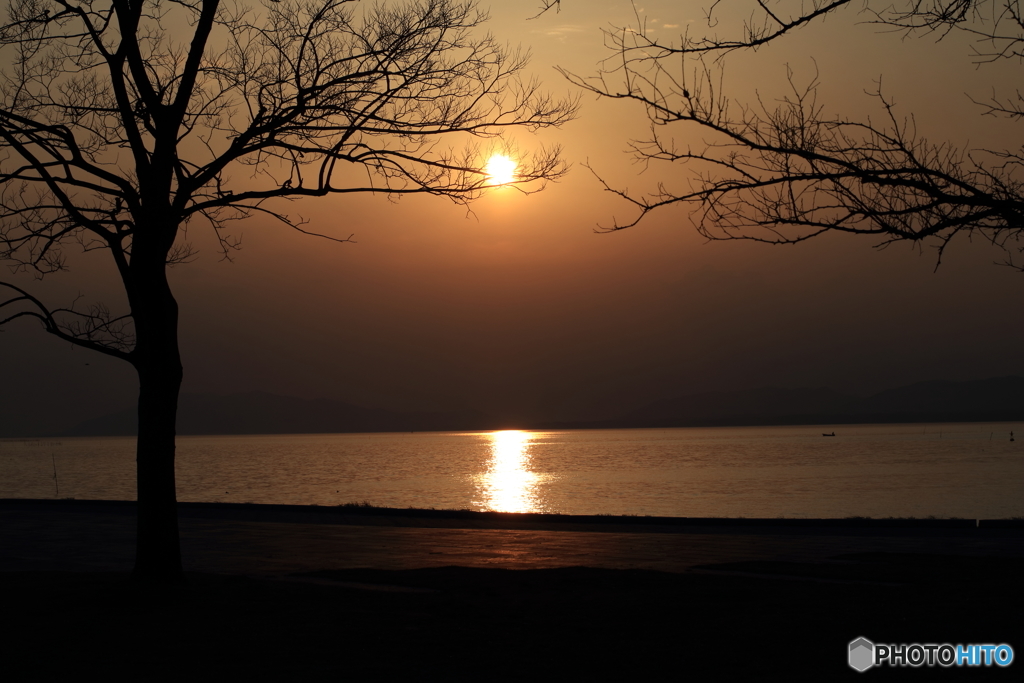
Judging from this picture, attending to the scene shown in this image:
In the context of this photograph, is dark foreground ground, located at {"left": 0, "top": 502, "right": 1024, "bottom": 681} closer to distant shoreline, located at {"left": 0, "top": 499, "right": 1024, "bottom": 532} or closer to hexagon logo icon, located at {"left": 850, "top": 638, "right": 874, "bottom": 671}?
hexagon logo icon, located at {"left": 850, "top": 638, "right": 874, "bottom": 671}

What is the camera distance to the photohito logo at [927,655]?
6918 millimetres

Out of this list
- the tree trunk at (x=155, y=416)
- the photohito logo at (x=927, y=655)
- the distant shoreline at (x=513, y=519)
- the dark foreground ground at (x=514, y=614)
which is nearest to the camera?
the photohito logo at (x=927, y=655)

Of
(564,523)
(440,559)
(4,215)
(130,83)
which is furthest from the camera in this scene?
(564,523)

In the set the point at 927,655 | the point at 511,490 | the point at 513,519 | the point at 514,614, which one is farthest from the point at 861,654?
the point at 511,490

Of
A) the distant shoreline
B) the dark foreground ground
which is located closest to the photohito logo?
the dark foreground ground

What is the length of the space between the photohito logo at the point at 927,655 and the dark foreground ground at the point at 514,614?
0.13 metres

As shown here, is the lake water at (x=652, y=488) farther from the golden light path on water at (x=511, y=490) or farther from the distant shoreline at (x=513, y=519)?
the distant shoreline at (x=513, y=519)

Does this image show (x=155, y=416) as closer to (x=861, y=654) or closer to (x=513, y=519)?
(x=861, y=654)

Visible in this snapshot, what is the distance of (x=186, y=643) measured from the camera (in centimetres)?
789

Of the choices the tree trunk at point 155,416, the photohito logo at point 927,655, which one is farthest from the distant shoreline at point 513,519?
the photohito logo at point 927,655

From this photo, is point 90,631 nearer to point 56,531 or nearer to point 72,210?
point 72,210

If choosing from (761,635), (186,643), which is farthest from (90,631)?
(761,635)

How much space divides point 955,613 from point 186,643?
684 centimetres

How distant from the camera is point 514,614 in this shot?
9031mm
